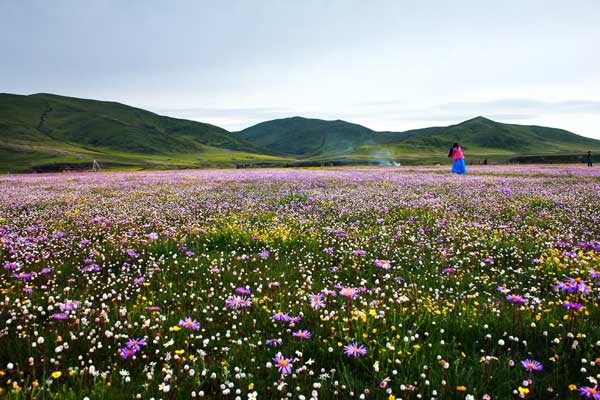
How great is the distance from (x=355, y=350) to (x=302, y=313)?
3.65ft

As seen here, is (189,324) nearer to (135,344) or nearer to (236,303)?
(135,344)

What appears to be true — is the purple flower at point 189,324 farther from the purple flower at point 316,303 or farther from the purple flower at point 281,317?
the purple flower at point 316,303

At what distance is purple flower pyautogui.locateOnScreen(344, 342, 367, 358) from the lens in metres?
3.13

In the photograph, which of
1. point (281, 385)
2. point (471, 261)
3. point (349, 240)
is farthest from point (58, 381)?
point (471, 261)

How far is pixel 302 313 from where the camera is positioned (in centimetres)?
416

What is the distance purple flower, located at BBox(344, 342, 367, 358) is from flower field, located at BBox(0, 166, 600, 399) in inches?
0.7

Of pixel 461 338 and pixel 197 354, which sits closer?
pixel 197 354

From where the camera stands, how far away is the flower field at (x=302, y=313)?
290cm

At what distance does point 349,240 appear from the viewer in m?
7.71

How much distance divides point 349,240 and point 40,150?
742ft

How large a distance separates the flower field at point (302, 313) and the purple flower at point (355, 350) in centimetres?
2

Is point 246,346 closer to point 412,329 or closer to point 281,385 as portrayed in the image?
point 281,385

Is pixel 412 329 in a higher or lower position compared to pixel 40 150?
lower

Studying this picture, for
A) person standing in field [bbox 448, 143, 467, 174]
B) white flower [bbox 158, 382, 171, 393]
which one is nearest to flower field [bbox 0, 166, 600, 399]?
white flower [bbox 158, 382, 171, 393]
